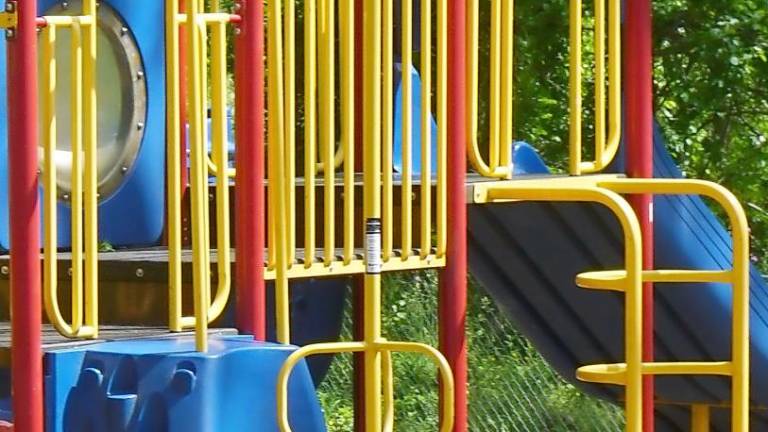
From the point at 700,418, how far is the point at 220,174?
2.63 m

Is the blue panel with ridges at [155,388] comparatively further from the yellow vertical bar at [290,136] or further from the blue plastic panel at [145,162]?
the blue plastic panel at [145,162]

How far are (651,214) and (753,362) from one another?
75cm

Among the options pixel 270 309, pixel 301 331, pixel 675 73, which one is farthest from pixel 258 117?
pixel 675 73

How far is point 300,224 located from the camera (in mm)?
4871

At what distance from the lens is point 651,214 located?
5.02m

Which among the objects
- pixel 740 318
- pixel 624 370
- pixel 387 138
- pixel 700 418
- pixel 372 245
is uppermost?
pixel 387 138

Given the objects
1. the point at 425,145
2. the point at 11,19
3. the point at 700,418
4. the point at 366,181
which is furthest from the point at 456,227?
the point at 700,418

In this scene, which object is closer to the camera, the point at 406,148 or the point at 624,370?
the point at 624,370

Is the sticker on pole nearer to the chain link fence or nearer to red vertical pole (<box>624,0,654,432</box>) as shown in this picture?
red vertical pole (<box>624,0,654,432</box>)

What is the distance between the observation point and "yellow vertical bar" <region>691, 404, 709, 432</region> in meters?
5.72

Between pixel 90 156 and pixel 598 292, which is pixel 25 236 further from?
pixel 598 292

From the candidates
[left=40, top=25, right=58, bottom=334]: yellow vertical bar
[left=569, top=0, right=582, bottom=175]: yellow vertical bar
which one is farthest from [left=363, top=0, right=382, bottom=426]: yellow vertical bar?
[left=569, top=0, right=582, bottom=175]: yellow vertical bar

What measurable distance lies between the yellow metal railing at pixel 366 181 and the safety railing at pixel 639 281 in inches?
13.1

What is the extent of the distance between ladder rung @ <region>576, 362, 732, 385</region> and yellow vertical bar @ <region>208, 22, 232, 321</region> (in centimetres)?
94
